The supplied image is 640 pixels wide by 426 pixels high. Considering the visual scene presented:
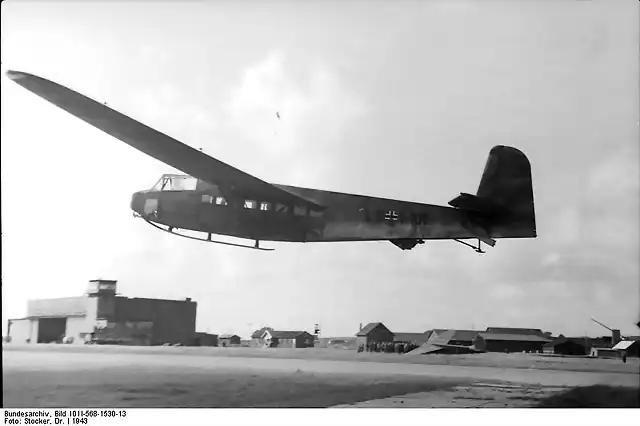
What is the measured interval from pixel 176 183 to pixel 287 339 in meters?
1.05

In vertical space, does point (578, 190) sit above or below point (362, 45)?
below

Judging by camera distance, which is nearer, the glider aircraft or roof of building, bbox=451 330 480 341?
the glider aircraft

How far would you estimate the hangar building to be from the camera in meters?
3.20

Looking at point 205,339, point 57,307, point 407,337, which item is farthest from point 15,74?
point 407,337

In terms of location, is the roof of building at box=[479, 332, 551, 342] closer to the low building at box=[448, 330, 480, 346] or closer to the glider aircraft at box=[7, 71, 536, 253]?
the low building at box=[448, 330, 480, 346]

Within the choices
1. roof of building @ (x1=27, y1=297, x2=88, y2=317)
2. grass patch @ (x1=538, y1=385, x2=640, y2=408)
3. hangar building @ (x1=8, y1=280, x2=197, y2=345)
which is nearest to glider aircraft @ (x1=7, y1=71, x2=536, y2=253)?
hangar building @ (x1=8, y1=280, x2=197, y2=345)

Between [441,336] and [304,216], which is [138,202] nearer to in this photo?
[304,216]

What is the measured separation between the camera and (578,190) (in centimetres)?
339

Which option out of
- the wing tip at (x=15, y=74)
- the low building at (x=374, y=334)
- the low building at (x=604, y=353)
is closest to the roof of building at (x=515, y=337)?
the low building at (x=604, y=353)

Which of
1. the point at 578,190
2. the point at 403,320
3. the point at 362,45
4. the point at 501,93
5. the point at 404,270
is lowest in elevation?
the point at 403,320

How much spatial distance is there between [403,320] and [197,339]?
1.14 meters

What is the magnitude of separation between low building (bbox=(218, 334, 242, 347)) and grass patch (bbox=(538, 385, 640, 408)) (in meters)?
1.71

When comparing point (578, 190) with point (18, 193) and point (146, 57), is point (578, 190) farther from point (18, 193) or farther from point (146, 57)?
point (18, 193)

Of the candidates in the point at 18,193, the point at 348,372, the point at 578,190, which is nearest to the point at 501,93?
the point at 578,190
